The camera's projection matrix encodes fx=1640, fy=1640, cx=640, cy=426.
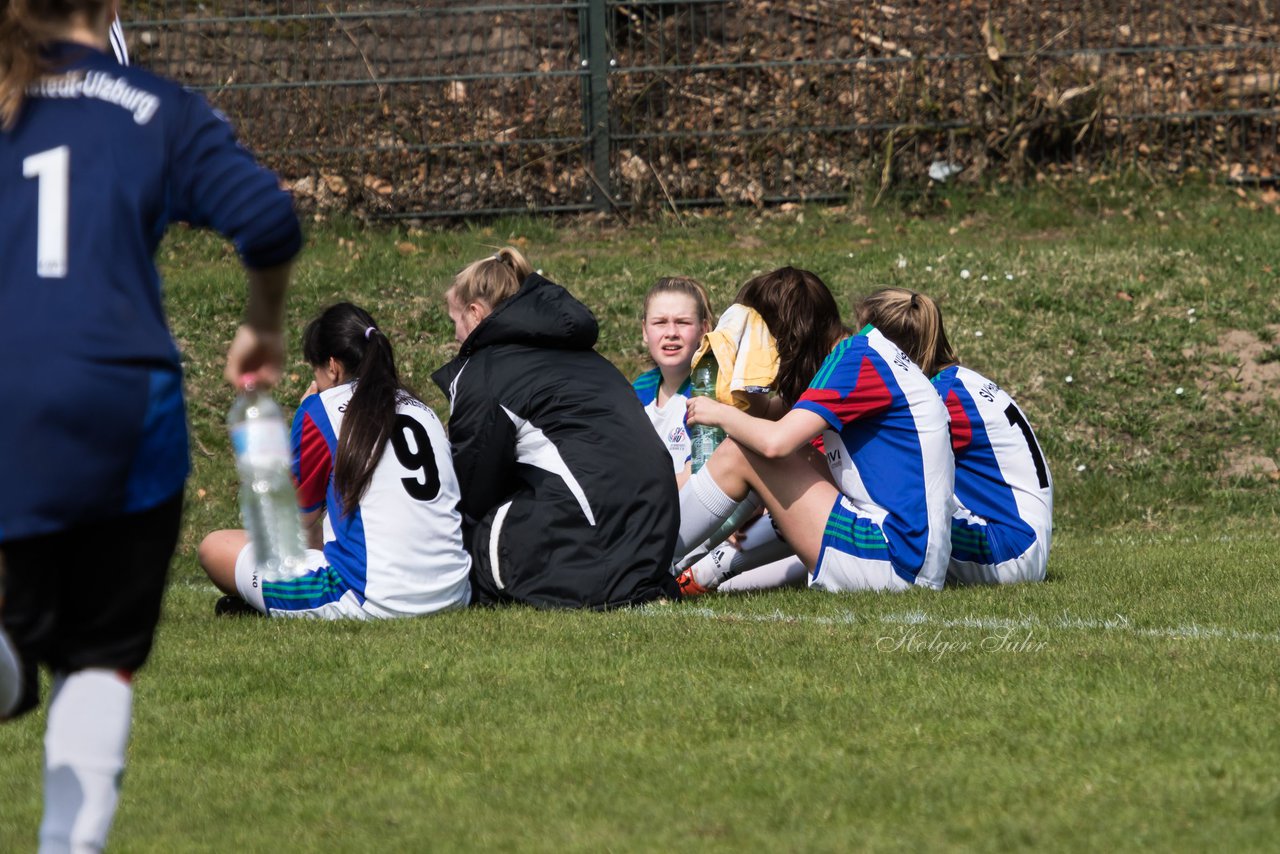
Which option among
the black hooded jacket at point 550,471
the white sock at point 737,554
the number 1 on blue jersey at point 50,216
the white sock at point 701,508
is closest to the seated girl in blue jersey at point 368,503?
the black hooded jacket at point 550,471

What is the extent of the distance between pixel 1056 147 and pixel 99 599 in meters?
11.6

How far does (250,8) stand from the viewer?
45.5 feet

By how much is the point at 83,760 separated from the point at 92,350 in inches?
28.2

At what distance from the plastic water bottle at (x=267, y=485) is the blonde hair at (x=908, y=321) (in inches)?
165

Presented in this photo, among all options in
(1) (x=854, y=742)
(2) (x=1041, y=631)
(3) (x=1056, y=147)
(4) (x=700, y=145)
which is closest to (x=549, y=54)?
(4) (x=700, y=145)

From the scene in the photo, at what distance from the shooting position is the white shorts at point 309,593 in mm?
6016

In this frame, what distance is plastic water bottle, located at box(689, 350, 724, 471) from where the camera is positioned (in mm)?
7273

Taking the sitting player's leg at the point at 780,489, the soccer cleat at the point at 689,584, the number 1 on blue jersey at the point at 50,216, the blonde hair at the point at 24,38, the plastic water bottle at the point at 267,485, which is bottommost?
the soccer cleat at the point at 689,584

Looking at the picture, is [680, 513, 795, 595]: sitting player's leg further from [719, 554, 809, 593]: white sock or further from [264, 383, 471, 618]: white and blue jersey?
[264, 383, 471, 618]: white and blue jersey

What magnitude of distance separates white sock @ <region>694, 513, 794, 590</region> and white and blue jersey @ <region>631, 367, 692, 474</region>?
0.57m

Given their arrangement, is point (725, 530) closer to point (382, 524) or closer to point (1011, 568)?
point (1011, 568)

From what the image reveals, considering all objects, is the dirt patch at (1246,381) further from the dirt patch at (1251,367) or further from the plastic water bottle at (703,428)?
the plastic water bottle at (703,428)

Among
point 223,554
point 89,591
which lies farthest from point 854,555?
point 89,591

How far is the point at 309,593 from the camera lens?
604cm
